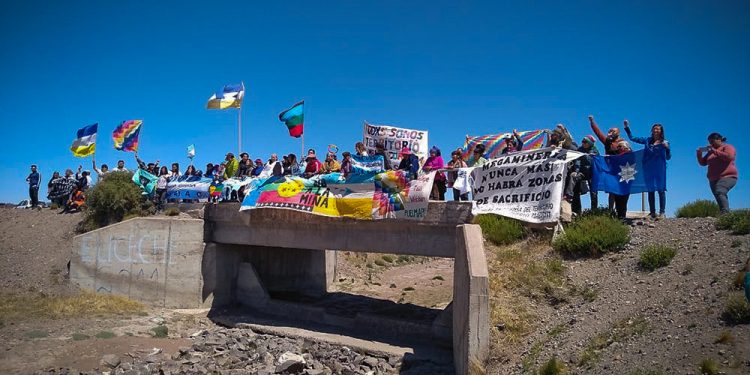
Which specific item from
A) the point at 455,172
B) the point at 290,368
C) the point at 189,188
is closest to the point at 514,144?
the point at 455,172

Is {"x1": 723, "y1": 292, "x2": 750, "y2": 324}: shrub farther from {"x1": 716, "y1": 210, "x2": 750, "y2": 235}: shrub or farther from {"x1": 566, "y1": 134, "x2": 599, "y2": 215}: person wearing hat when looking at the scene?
{"x1": 566, "y1": 134, "x2": 599, "y2": 215}: person wearing hat

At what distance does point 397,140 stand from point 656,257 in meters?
9.90

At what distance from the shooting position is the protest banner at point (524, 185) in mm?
12328

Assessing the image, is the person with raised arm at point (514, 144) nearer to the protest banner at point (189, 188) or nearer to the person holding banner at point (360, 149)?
the person holding banner at point (360, 149)

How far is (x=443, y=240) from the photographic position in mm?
14281

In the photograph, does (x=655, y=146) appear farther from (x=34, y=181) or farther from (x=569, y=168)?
(x=34, y=181)

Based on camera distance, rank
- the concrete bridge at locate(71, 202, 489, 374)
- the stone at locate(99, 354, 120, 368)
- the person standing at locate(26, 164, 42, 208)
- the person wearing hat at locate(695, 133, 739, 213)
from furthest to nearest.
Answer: the person standing at locate(26, 164, 42, 208) < the concrete bridge at locate(71, 202, 489, 374) < the stone at locate(99, 354, 120, 368) < the person wearing hat at locate(695, 133, 739, 213)

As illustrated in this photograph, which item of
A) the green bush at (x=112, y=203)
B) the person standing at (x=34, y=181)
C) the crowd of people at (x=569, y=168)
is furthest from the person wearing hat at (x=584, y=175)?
the person standing at (x=34, y=181)

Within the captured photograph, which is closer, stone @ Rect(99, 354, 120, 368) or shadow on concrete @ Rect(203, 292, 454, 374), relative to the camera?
stone @ Rect(99, 354, 120, 368)

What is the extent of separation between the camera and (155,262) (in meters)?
19.3

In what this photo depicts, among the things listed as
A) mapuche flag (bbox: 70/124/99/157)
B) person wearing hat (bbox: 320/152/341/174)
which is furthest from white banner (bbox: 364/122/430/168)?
mapuche flag (bbox: 70/124/99/157)

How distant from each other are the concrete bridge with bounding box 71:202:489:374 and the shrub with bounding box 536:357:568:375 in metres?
6.40

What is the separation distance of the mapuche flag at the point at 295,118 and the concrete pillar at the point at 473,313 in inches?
421

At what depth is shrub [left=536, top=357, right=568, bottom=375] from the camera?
7750 millimetres
